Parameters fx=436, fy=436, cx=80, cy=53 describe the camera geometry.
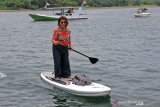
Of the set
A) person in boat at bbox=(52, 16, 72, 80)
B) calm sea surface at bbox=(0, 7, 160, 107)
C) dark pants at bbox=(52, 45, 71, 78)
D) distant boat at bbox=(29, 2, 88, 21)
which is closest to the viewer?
calm sea surface at bbox=(0, 7, 160, 107)

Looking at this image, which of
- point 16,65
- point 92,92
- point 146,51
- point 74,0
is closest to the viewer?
point 92,92

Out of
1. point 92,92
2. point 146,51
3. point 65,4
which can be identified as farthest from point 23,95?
point 65,4

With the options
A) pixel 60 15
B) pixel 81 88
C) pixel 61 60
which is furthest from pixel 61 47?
pixel 60 15

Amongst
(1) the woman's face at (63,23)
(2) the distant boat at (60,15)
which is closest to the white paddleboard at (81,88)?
(1) the woman's face at (63,23)

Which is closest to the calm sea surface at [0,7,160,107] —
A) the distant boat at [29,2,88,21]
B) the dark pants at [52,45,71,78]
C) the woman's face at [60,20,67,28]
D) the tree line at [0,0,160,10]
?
the dark pants at [52,45,71,78]

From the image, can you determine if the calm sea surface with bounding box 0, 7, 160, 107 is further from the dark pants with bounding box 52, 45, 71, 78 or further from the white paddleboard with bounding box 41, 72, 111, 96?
the dark pants with bounding box 52, 45, 71, 78

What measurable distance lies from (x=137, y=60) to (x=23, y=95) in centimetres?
1002

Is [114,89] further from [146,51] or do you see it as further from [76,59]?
[146,51]

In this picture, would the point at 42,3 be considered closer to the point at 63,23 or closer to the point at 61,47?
the point at 61,47

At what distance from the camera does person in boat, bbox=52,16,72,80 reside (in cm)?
1542

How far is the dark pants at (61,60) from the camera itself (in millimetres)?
15820

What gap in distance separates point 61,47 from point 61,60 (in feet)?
1.98

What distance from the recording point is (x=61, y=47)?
1579 cm

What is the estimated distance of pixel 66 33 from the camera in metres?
15.6
